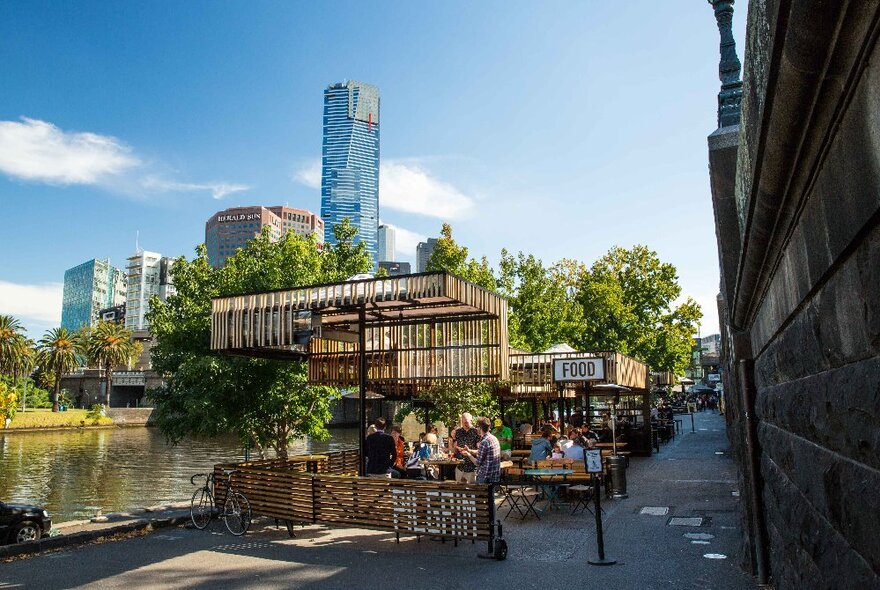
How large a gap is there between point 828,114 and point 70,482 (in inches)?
1235

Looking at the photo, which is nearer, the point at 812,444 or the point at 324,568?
the point at 812,444

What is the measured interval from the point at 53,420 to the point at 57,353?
516 inches

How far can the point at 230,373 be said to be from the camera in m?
16.9

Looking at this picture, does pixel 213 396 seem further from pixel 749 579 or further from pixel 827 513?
pixel 827 513

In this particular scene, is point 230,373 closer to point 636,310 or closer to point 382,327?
point 382,327

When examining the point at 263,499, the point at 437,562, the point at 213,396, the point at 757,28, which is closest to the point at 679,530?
the point at 437,562

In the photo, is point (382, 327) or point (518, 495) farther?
point (382, 327)

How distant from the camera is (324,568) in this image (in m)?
8.91

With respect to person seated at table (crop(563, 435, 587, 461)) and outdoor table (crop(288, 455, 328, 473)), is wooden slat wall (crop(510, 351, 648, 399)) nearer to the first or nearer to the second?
person seated at table (crop(563, 435, 587, 461))

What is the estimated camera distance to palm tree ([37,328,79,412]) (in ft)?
250

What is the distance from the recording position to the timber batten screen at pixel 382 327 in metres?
10.8

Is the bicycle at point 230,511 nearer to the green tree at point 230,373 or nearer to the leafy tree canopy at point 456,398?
the green tree at point 230,373

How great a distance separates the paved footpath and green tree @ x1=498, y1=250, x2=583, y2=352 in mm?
22830

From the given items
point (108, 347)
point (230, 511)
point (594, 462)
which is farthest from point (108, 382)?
point (594, 462)
